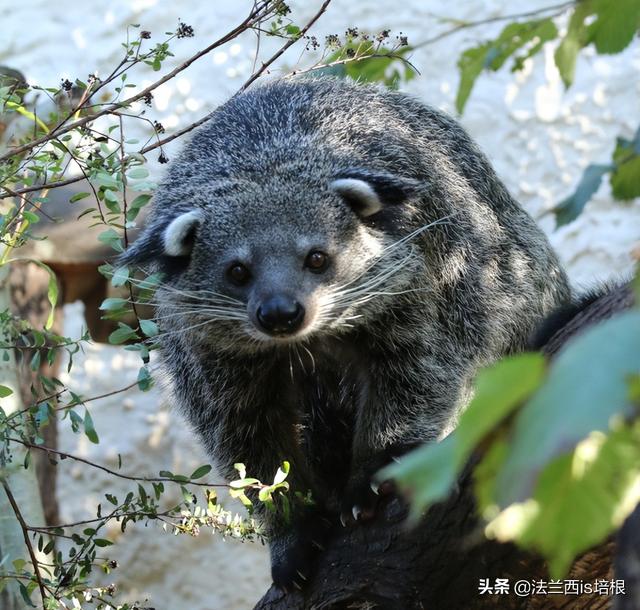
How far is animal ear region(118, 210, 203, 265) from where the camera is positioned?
3074 mm

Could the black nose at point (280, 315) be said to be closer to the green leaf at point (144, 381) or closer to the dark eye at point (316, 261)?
the dark eye at point (316, 261)

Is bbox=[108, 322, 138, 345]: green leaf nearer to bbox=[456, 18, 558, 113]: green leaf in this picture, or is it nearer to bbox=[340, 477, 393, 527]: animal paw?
bbox=[340, 477, 393, 527]: animal paw

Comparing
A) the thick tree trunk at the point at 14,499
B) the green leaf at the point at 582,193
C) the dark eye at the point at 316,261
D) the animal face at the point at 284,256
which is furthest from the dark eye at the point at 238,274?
the green leaf at the point at 582,193

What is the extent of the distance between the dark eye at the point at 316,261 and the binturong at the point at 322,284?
10mm

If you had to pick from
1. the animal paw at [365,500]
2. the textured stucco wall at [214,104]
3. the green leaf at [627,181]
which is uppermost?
the textured stucco wall at [214,104]

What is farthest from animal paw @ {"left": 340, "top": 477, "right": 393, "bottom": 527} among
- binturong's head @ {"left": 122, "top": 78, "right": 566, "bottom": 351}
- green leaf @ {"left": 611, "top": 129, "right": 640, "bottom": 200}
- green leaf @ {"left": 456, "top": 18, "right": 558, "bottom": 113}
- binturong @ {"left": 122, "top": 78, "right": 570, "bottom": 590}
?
green leaf @ {"left": 611, "top": 129, "right": 640, "bottom": 200}

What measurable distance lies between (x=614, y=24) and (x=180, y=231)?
76.4 inches

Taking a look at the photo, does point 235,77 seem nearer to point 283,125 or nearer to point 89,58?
point 89,58

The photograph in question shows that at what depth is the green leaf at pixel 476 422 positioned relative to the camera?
0.78 meters

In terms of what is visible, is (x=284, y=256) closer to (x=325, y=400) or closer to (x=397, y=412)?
(x=397, y=412)

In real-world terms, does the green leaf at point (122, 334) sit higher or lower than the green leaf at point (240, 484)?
higher

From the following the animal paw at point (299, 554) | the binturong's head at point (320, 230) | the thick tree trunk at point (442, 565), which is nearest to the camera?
the thick tree trunk at point (442, 565)

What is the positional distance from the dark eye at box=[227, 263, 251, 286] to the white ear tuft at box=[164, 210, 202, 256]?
7.9 inches

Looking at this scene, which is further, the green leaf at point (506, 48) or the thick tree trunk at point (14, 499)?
the thick tree trunk at point (14, 499)
